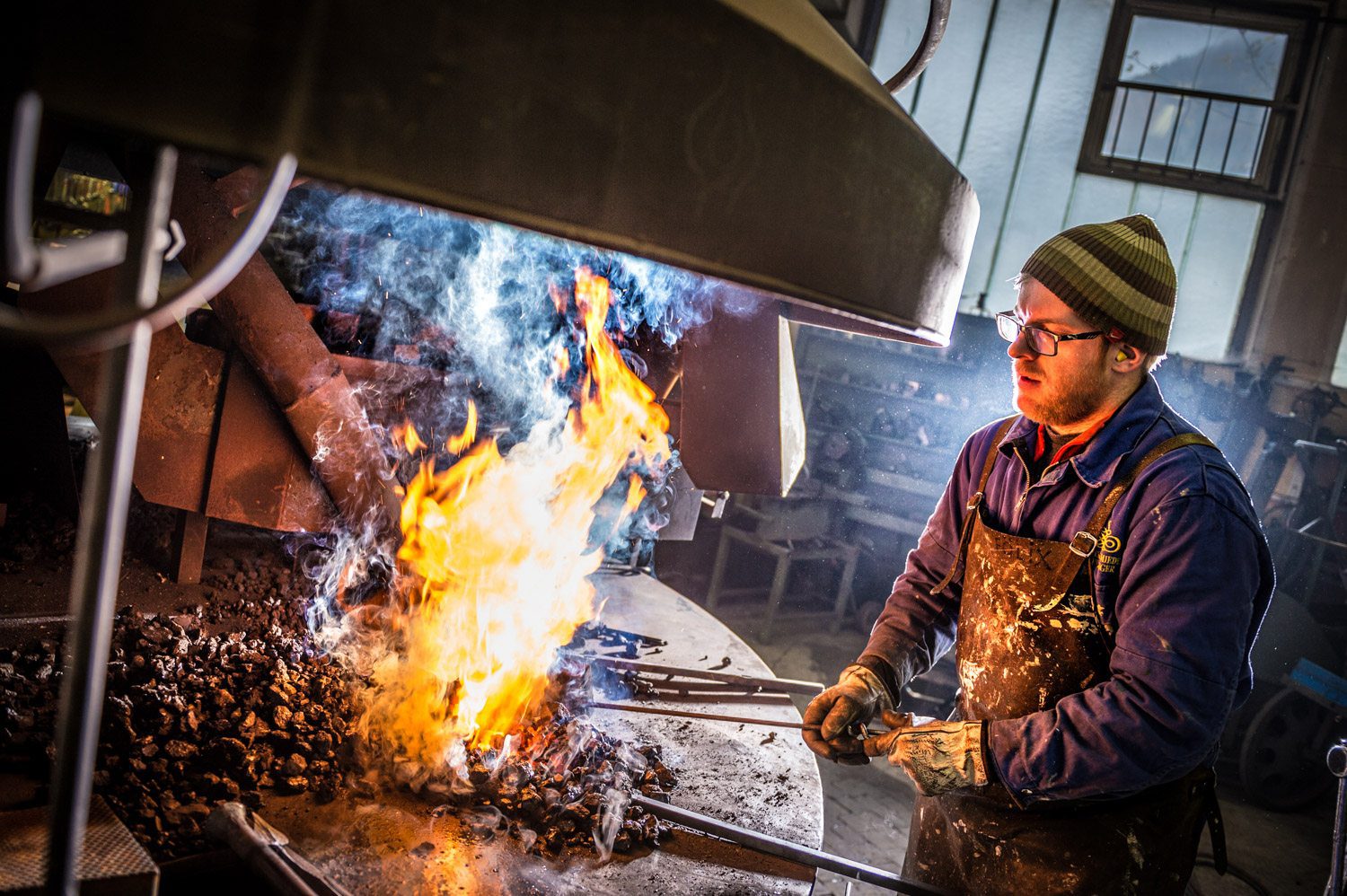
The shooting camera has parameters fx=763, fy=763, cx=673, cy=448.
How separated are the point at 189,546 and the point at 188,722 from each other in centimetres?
109

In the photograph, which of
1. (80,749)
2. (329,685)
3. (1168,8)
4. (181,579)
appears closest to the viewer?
(80,749)

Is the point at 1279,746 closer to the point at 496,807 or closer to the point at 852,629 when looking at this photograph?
the point at 852,629

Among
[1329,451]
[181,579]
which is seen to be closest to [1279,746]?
[1329,451]

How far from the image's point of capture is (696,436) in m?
3.07

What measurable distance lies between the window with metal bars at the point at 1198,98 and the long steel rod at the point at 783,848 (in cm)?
881

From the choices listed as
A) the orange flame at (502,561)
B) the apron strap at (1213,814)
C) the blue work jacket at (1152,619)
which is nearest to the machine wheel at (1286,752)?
the apron strap at (1213,814)

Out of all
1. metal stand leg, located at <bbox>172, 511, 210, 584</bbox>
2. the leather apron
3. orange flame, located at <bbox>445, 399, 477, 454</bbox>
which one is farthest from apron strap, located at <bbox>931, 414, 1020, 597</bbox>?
metal stand leg, located at <bbox>172, 511, 210, 584</bbox>

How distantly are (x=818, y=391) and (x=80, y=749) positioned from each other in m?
9.41

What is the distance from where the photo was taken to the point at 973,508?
237 cm

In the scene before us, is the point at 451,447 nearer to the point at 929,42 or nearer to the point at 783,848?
the point at 783,848

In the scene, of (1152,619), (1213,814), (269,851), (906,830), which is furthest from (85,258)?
(906,830)

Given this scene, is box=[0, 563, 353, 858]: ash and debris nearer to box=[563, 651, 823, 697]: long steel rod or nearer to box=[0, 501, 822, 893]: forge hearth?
box=[0, 501, 822, 893]: forge hearth

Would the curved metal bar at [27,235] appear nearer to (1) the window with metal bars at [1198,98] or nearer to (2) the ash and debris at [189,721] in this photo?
(2) the ash and debris at [189,721]

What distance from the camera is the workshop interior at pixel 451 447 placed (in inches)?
29.5
